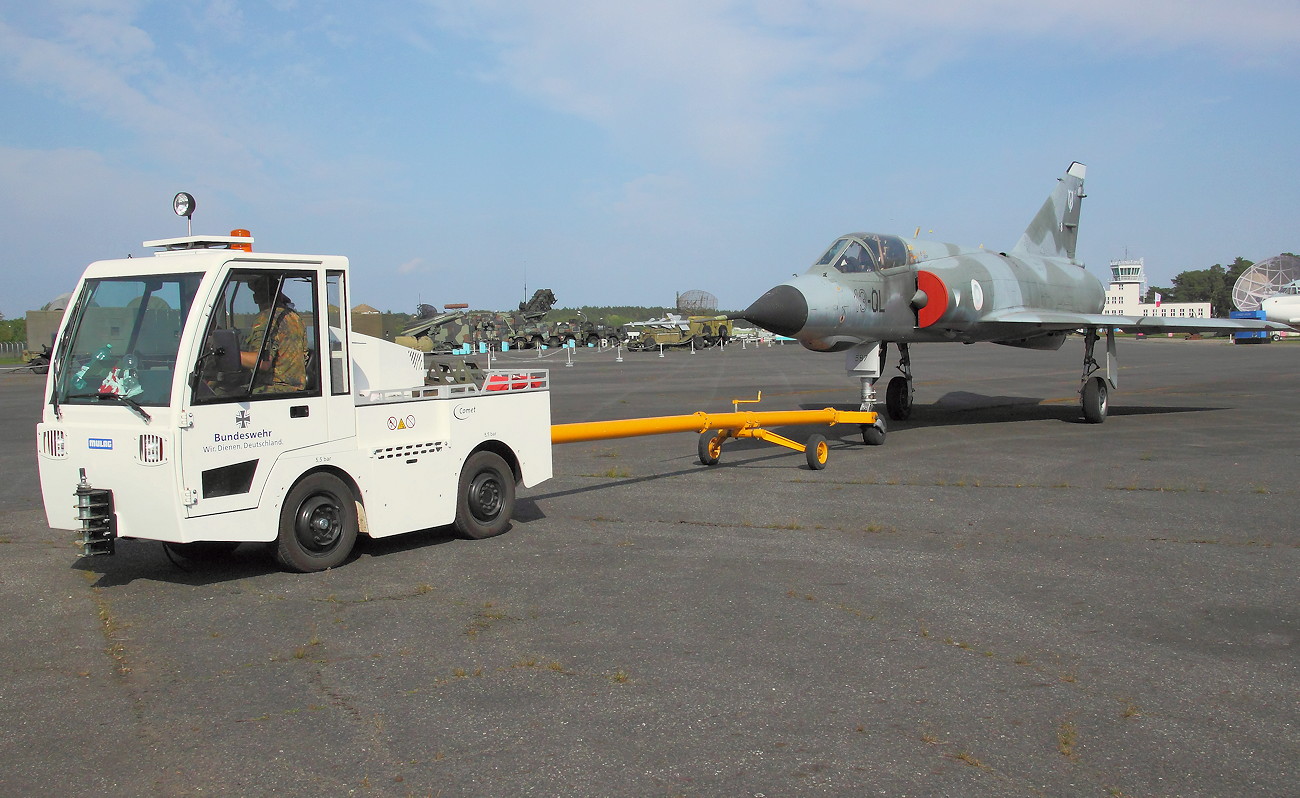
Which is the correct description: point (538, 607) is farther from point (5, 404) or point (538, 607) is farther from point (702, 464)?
point (5, 404)

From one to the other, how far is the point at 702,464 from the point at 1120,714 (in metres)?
8.25

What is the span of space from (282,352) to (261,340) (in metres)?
0.19

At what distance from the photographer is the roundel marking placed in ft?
48.0

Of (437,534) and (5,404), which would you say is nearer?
(437,534)

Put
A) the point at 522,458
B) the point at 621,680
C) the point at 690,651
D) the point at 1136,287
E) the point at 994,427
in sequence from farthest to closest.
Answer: the point at 1136,287, the point at 994,427, the point at 522,458, the point at 690,651, the point at 621,680

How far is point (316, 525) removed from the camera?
278 inches

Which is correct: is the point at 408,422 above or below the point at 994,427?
above

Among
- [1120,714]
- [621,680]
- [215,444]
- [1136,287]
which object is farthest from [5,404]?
[1136,287]

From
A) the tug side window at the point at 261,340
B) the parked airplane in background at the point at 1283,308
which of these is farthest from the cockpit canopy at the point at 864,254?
the parked airplane in background at the point at 1283,308

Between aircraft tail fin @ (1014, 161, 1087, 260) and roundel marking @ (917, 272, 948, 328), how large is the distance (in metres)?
5.18

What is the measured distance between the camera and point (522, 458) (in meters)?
8.52

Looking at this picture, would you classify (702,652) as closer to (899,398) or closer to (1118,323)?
(899,398)

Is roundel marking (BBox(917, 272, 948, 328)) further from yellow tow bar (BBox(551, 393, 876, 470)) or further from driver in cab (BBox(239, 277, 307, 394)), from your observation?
driver in cab (BBox(239, 277, 307, 394))

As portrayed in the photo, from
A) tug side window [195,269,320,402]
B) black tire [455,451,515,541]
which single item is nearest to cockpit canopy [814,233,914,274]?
black tire [455,451,515,541]
